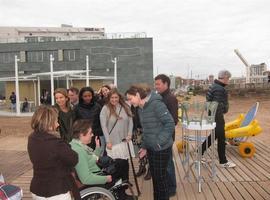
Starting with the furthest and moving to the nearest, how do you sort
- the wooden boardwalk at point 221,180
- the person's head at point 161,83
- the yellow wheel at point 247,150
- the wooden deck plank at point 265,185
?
1. the yellow wheel at point 247,150
2. the wooden deck plank at point 265,185
3. the wooden boardwalk at point 221,180
4. the person's head at point 161,83

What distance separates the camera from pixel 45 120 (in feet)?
9.18

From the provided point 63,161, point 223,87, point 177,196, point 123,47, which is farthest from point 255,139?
point 123,47

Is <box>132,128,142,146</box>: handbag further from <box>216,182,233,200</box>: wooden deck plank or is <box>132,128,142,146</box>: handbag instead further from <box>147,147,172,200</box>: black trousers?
<box>147,147,172,200</box>: black trousers

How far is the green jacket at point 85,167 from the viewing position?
3.29m

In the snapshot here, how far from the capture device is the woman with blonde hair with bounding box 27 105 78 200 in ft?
8.96

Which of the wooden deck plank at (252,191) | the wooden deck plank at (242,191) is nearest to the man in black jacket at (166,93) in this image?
the wooden deck plank at (242,191)

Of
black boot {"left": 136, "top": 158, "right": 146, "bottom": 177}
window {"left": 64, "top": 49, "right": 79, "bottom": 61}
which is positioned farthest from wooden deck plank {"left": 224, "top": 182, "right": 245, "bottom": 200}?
window {"left": 64, "top": 49, "right": 79, "bottom": 61}

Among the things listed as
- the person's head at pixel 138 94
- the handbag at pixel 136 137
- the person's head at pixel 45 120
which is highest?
the person's head at pixel 138 94

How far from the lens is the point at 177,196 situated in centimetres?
468

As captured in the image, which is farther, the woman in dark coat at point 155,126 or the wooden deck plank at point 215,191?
the wooden deck plank at point 215,191

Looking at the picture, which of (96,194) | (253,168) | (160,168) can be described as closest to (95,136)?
(160,168)

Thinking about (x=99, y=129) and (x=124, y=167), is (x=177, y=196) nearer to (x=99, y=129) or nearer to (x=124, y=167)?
(x=124, y=167)

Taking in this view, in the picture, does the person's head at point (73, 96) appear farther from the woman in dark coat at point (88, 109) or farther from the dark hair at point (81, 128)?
the dark hair at point (81, 128)

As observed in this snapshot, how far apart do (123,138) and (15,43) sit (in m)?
45.8
